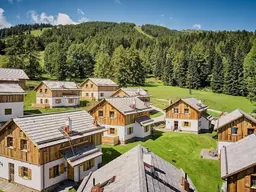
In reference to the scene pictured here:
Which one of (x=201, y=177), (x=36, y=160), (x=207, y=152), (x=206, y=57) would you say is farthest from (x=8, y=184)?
(x=206, y=57)

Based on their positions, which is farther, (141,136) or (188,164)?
(141,136)

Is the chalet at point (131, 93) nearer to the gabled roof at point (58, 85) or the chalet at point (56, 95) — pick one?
the chalet at point (56, 95)

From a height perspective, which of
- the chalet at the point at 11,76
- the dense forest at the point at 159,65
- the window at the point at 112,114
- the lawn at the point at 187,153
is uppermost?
the dense forest at the point at 159,65

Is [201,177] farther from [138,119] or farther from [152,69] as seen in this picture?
[152,69]

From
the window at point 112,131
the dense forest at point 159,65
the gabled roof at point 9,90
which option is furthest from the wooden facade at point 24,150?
the dense forest at point 159,65

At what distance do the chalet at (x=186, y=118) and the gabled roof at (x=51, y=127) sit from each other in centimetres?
2565

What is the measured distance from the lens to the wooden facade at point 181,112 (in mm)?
54094

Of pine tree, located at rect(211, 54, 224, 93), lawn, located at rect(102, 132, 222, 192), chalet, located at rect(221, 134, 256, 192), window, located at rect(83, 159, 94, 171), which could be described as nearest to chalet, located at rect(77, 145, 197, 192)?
chalet, located at rect(221, 134, 256, 192)

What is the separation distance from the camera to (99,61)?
10906 centimetres

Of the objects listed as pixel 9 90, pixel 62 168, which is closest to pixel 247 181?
pixel 62 168

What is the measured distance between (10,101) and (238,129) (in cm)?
3774

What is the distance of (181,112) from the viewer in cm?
5506

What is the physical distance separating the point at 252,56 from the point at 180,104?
57594 millimetres

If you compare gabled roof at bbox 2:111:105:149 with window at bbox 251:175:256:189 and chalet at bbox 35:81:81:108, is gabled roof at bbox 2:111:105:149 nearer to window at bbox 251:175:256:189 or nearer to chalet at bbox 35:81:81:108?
window at bbox 251:175:256:189
